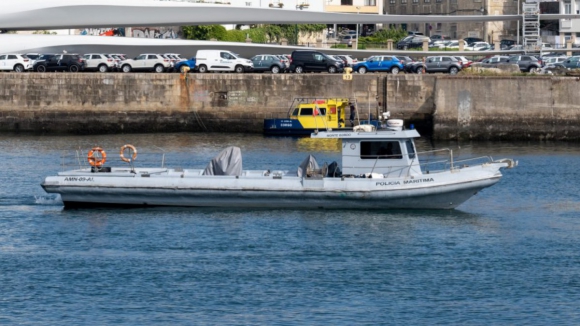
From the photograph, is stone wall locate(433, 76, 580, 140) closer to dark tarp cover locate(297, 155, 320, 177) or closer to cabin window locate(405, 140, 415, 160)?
cabin window locate(405, 140, 415, 160)

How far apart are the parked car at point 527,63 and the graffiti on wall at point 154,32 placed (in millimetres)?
23167

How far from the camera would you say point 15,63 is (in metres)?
56.5

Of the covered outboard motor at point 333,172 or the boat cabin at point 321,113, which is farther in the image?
the boat cabin at point 321,113

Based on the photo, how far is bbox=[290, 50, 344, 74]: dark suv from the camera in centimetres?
5569

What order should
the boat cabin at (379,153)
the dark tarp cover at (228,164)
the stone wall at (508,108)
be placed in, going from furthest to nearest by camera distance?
the stone wall at (508,108) < the dark tarp cover at (228,164) < the boat cabin at (379,153)

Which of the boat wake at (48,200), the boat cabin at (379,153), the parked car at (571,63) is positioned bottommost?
the boat wake at (48,200)

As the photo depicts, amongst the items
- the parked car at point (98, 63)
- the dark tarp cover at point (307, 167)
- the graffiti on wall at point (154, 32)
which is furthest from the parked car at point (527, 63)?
the dark tarp cover at point (307, 167)

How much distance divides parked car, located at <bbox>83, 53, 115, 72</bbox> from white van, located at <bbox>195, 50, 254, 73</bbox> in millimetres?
3996

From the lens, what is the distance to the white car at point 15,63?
185ft

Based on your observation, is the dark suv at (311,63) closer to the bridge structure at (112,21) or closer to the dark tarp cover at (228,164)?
the bridge structure at (112,21)

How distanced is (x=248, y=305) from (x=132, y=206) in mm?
9109

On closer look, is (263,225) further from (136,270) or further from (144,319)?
(144,319)

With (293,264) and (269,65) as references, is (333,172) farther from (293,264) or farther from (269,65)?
(269,65)

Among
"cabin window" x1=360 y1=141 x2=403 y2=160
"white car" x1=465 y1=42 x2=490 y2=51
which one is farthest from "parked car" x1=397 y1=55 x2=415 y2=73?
"cabin window" x1=360 y1=141 x2=403 y2=160
